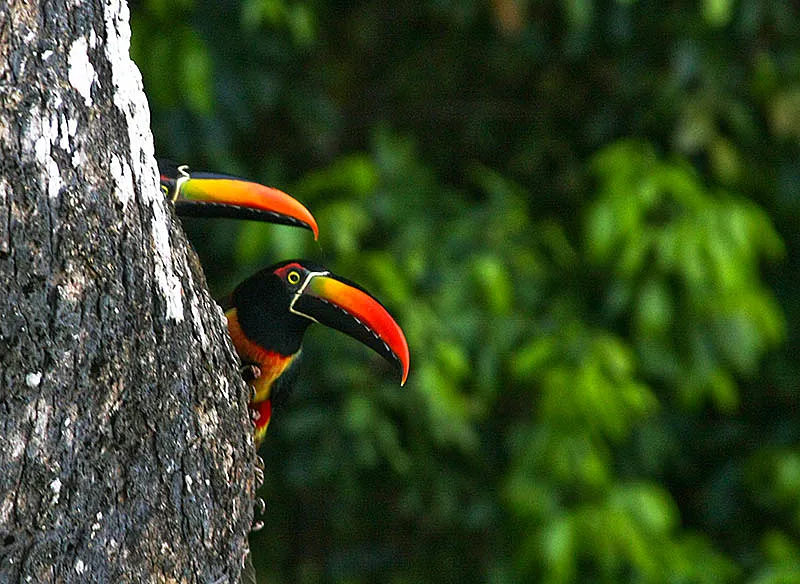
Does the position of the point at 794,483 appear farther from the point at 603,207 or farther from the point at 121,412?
the point at 121,412

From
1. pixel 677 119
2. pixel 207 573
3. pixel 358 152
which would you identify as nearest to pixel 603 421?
pixel 677 119

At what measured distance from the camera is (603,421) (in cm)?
354

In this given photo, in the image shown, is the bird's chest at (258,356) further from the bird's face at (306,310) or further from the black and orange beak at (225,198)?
the black and orange beak at (225,198)

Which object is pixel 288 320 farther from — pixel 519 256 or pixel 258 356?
pixel 519 256

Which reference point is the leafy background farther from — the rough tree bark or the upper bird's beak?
the rough tree bark

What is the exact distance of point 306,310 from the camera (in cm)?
213

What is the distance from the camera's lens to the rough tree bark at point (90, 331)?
137 centimetres

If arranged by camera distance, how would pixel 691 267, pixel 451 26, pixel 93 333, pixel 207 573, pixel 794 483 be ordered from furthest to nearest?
pixel 451 26, pixel 794 483, pixel 691 267, pixel 207 573, pixel 93 333

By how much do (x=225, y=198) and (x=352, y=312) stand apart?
28cm

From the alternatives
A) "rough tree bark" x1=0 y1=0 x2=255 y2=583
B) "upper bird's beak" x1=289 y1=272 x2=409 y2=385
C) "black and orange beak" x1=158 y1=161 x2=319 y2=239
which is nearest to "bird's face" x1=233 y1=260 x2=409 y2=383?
"upper bird's beak" x1=289 y1=272 x2=409 y2=385

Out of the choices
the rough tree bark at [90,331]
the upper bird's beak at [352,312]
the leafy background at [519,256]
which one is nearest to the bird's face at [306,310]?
the upper bird's beak at [352,312]

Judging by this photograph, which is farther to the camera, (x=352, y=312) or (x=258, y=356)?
(x=258, y=356)

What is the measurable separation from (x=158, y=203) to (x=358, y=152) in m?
2.69

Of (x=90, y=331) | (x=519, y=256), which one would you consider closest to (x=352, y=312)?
(x=90, y=331)
